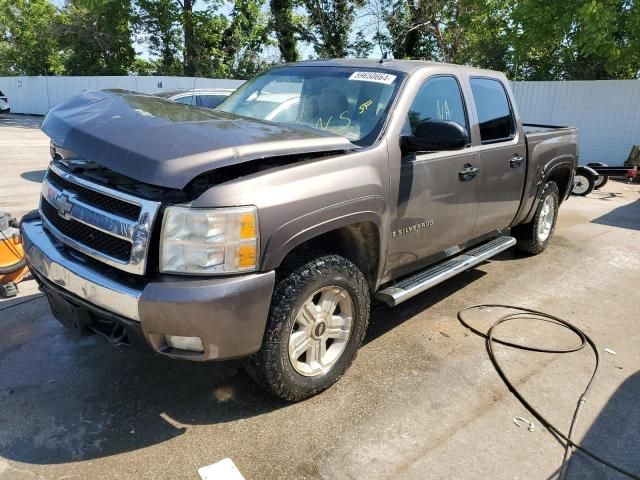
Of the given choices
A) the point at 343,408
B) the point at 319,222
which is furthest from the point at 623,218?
the point at 319,222

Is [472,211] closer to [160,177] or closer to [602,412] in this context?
[602,412]

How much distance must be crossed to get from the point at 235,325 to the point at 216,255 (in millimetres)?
347

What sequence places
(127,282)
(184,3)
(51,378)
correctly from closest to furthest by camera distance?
1. (127,282)
2. (51,378)
3. (184,3)

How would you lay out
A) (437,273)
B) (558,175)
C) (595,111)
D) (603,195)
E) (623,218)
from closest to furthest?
(437,273), (558,175), (623,218), (603,195), (595,111)

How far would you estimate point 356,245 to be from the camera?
3332 millimetres

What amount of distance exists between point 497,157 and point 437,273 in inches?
47.9

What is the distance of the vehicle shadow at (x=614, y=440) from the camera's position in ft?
8.91

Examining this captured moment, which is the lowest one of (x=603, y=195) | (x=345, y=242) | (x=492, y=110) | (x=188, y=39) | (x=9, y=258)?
(x=603, y=195)

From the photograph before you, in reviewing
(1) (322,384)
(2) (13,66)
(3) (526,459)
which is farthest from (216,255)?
(2) (13,66)

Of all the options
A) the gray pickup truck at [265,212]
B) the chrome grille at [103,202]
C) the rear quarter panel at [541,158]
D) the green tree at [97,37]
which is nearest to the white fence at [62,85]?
the green tree at [97,37]

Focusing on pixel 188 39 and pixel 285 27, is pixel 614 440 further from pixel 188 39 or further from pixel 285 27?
pixel 188 39

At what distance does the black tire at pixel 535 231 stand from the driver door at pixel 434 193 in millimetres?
1898

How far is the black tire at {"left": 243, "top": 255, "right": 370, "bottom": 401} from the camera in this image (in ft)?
9.20

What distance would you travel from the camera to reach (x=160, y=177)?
2.42m
